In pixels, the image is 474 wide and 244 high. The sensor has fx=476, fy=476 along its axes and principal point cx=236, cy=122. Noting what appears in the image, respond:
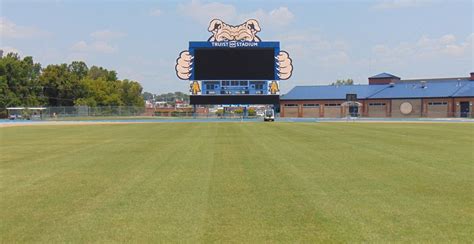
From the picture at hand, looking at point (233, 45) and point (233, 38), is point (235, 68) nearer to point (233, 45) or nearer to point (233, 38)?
point (233, 45)

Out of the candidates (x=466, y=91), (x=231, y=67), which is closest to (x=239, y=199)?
(x=231, y=67)

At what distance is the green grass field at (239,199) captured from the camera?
6496 mm

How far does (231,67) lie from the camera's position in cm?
6375

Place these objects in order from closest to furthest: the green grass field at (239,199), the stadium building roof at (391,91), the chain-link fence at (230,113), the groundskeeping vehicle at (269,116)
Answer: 1. the green grass field at (239,199)
2. the groundskeeping vehicle at (269,116)
3. the stadium building roof at (391,91)
4. the chain-link fence at (230,113)

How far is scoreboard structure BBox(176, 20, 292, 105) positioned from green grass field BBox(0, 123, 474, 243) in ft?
160

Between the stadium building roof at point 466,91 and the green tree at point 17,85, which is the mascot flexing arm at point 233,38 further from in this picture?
the green tree at point 17,85

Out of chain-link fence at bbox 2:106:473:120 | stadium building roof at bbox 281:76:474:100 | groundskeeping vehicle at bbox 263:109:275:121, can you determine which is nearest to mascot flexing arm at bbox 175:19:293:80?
groundskeeping vehicle at bbox 263:109:275:121

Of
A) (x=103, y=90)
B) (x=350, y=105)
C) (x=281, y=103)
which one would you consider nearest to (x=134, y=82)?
(x=103, y=90)

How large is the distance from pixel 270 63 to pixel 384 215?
5766 cm

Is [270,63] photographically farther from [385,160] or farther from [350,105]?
[385,160]

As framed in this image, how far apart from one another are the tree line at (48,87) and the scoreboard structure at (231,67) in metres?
42.3

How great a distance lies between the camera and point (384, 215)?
739cm

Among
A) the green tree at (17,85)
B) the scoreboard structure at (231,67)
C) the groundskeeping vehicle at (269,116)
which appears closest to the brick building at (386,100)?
the groundskeeping vehicle at (269,116)

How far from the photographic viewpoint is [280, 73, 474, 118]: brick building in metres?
77.6
